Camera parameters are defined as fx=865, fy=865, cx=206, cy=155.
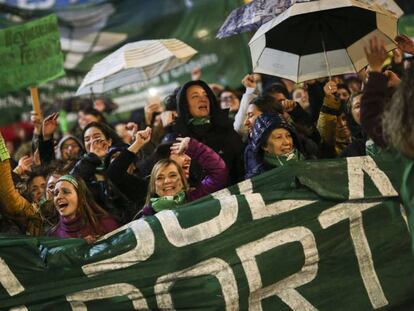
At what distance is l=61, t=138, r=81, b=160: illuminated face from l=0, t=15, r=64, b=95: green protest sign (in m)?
0.94

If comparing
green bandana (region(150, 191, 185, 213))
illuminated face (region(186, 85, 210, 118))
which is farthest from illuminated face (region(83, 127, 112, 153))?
green bandana (region(150, 191, 185, 213))

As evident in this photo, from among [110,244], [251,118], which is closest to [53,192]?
[110,244]

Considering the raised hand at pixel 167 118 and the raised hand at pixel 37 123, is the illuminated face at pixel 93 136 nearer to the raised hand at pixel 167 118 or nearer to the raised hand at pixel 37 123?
the raised hand at pixel 167 118

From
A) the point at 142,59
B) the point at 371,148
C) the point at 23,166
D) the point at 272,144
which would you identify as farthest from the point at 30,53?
the point at 371,148

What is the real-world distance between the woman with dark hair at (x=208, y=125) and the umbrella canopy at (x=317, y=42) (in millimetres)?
493

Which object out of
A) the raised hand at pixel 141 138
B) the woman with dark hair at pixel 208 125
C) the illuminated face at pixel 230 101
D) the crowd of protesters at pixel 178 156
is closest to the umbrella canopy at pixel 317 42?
the crowd of protesters at pixel 178 156

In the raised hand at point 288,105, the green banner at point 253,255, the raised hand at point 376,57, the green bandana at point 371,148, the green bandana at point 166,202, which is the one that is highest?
the raised hand at point 376,57

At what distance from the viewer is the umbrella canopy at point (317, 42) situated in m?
6.41

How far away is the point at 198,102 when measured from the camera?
688cm

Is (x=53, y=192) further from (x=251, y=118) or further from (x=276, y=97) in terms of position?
(x=276, y=97)

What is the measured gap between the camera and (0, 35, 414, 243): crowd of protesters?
579cm

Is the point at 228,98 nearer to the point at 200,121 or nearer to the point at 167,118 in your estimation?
the point at 167,118

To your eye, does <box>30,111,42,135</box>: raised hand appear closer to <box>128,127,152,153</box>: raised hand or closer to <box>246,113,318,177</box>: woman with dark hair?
<box>128,127,152,153</box>: raised hand

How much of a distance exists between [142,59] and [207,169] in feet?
7.79
